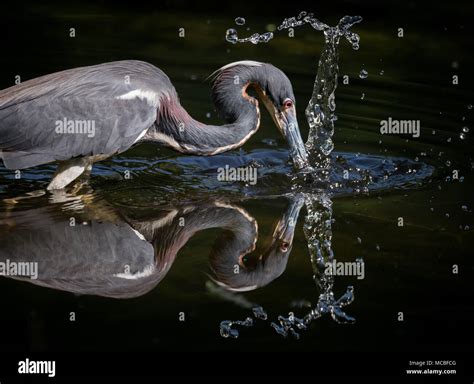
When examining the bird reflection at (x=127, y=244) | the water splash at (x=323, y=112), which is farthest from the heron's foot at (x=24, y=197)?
the water splash at (x=323, y=112)

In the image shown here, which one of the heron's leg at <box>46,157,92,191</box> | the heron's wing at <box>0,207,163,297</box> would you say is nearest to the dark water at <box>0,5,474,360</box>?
the heron's wing at <box>0,207,163,297</box>

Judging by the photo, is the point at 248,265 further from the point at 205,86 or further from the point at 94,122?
the point at 205,86

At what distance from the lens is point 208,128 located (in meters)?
8.42

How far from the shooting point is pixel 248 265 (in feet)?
22.7

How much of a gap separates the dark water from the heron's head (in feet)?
1.78

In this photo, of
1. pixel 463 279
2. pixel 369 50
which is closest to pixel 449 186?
pixel 463 279

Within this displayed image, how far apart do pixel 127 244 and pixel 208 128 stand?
1799 millimetres

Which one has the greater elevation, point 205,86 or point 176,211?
point 205,86

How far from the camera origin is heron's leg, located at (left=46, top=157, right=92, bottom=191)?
8109 millimetres

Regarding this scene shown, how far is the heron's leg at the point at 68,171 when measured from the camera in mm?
8109

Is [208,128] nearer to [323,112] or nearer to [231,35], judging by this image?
[323,112]

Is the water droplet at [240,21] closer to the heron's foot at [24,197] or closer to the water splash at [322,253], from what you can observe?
the water splash at [322,253]

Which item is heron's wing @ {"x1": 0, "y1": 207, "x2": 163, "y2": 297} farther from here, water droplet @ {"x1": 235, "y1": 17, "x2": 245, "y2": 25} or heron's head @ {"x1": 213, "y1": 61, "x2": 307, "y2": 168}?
water droplet @ {"x1": 235, "y1": 17, "x2": 245, "y2": 25}

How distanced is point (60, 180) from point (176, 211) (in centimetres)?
111
